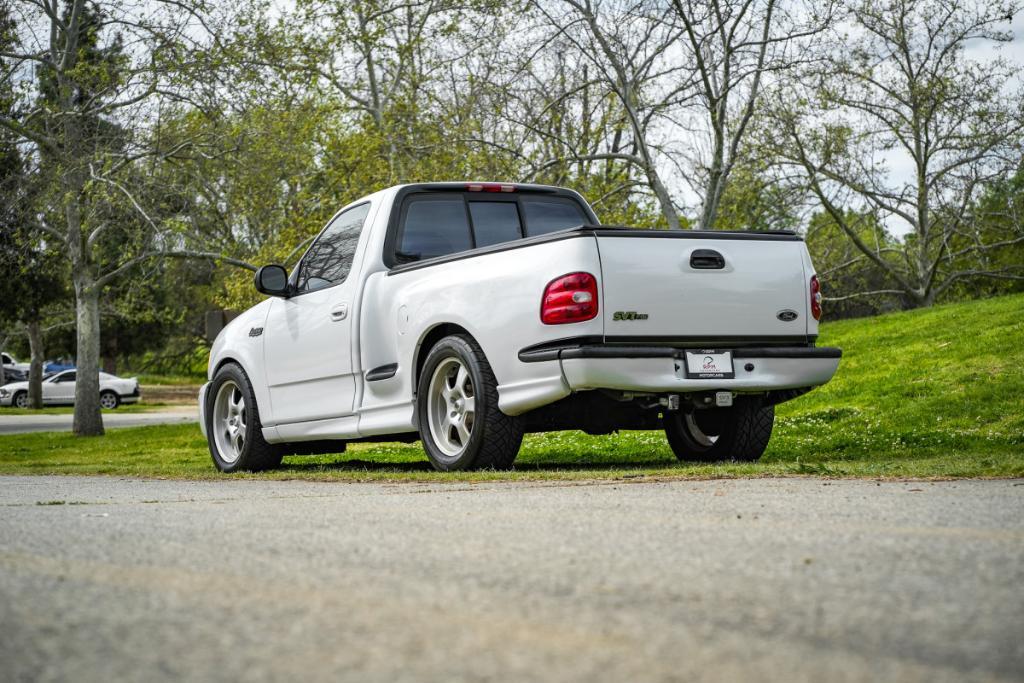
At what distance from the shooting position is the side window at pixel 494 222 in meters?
10.2

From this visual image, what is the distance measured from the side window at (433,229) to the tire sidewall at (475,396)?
1.12 metres

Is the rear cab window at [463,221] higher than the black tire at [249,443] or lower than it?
higher

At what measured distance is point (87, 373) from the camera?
24312 mm

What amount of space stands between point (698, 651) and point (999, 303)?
19.4m

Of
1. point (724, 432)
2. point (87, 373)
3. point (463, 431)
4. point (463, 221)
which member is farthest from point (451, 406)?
point (87, 373)

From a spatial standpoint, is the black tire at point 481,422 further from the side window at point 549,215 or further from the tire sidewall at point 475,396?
the side window at point 549,215

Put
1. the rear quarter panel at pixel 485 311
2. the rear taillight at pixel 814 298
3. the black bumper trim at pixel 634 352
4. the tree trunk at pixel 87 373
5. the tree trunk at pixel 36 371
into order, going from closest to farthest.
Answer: the black bumper trim at pixel 634 352 → the rear quarter panel at pixel 485 311 → the rear taillight at pixel 814 298 → the tree trunk at pixel 87 373 → the tree trunk at pixel 36 371

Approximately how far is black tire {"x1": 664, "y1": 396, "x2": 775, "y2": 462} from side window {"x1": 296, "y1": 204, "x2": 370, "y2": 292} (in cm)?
273

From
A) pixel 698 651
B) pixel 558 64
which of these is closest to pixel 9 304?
pixel 558 64

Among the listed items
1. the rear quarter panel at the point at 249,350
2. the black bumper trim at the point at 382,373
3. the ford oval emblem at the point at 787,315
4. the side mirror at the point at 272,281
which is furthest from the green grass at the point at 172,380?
the ford oval emblem at the point at 787,315

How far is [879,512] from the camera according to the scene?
5.43 m

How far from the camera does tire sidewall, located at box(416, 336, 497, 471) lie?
28.4 ft

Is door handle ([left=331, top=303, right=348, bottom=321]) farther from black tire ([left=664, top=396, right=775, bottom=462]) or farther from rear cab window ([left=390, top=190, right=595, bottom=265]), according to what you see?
black tire ([left=664, top=396, right=775, bottom=462])

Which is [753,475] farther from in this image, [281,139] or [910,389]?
[281,139]
